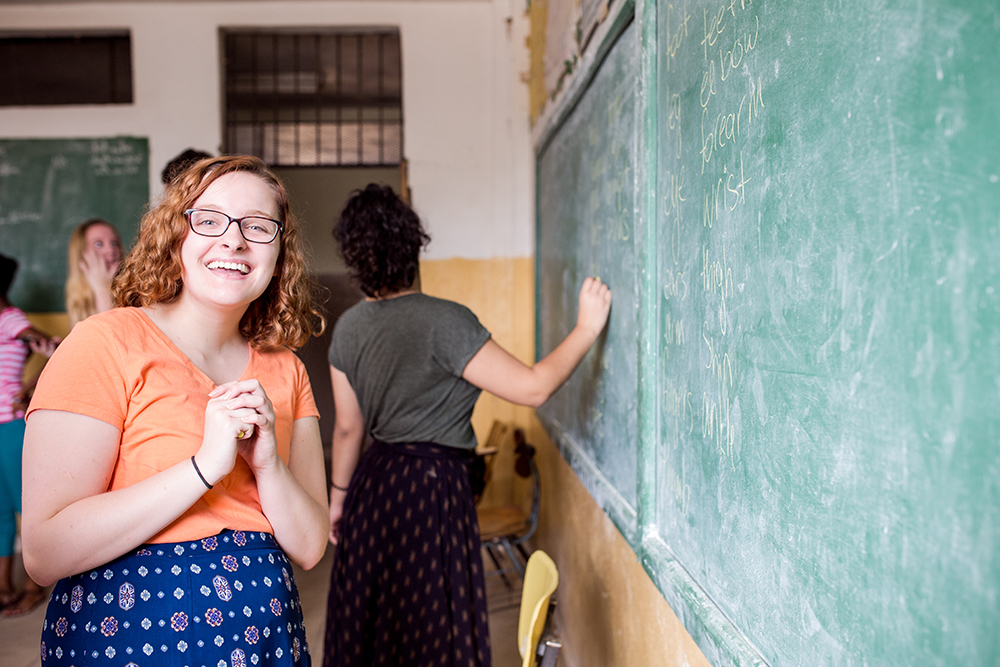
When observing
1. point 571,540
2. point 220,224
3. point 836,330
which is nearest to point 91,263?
point 571,540

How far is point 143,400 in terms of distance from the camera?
0.98 metres

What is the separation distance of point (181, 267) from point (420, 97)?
3.56 metres

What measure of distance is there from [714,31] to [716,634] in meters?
0.98

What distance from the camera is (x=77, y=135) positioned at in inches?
168

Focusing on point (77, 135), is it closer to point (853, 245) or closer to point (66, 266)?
point (66, 266)

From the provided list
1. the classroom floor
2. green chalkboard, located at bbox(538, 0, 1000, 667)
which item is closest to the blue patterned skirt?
green chalkboard, located at bbox(538, 0, 1000, 667)

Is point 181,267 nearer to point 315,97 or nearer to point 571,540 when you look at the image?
point 571,540

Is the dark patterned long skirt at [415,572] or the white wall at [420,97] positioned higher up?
the white wall at [420,97]

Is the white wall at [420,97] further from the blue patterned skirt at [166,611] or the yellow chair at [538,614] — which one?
the blue patterned skirt at [166,611]

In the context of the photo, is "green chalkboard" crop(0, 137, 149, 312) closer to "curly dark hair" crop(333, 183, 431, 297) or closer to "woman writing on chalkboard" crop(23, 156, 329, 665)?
"curly dark hair" crop(333, 183, 431, 297)

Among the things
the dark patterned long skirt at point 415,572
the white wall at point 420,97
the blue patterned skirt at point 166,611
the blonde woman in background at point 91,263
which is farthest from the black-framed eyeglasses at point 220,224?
the white wall at point 420,97

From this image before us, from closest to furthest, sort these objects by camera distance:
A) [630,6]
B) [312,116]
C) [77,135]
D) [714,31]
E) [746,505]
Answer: [746,505], [714,31], [630,6], [77,135], [312,116]

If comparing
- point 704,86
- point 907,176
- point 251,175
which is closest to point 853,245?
point 907,176

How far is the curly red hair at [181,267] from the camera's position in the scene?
1091 millimetres
